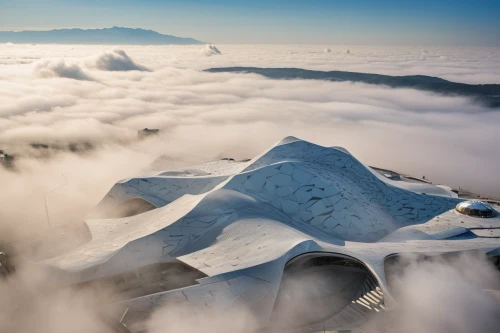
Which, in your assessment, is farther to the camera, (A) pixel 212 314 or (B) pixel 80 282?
(B) pixel 80 282

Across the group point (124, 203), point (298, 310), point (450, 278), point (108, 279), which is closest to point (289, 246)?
point (298, 310)

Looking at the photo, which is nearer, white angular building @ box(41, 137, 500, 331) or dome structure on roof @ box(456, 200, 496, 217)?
white angular building @ box(41, 137, 500, 331)

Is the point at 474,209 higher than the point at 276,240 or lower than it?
lower

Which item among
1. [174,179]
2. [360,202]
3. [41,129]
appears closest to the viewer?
[360,202]

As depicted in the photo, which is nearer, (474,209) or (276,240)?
(276,240)

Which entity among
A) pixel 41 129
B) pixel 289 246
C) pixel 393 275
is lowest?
pixel 41 129

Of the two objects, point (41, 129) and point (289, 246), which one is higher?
point (289, 246)

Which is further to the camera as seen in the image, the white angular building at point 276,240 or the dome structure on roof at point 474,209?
the dome structure on roof at point 474,209

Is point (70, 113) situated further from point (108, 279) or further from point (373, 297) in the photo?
point (373, 297)
